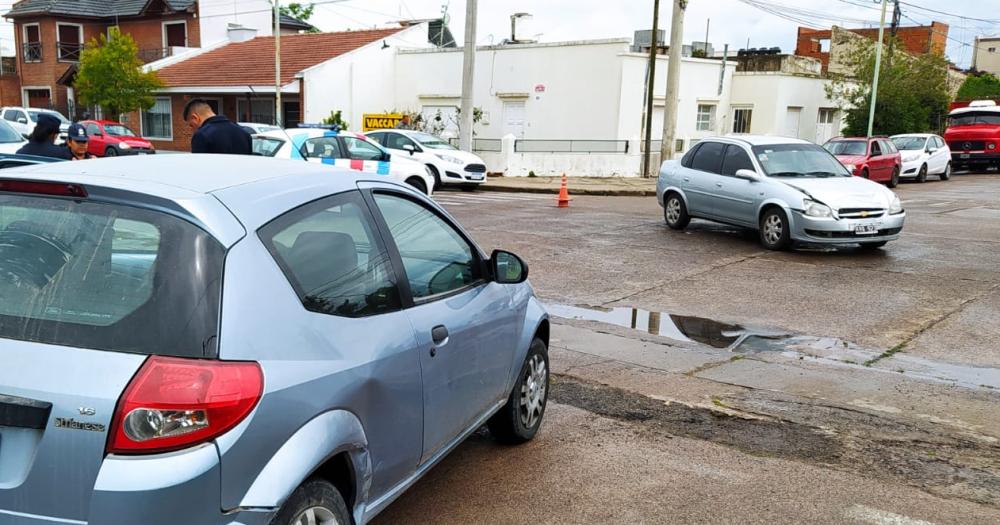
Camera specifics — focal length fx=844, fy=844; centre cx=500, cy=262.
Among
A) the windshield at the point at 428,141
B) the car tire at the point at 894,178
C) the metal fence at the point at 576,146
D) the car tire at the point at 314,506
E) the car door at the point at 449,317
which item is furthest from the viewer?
the metal fence at the point at 576,146

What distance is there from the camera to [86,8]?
44156mm

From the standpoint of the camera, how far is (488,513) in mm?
4059

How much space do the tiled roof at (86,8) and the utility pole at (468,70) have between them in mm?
24131

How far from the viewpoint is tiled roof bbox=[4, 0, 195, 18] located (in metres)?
43.2

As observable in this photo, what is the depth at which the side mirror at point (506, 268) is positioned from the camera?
173 inches

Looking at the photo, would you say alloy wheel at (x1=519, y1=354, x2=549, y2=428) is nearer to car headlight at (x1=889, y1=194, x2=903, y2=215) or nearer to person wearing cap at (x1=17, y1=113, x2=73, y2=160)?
person wearing cap at (x1=17, y1=113, x2=73, y2=160)

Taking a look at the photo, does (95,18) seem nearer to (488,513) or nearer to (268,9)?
(268,9)

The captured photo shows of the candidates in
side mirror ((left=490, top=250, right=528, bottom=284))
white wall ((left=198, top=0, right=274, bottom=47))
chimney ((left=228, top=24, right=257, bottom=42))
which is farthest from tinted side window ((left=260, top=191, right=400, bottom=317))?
white wall ((left=198, top=0, right=274, bottom=47))

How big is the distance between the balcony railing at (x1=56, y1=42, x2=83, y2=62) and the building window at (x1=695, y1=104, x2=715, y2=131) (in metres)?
32.0

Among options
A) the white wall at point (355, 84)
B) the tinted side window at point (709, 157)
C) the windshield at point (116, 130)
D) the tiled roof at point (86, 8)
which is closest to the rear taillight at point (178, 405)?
the tinted side window at point (709, 157)

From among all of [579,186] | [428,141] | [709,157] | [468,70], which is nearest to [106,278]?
[709,157]

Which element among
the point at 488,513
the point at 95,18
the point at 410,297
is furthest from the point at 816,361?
the point at 95,18

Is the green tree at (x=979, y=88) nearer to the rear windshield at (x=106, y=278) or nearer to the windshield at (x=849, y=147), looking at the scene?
the windshield at (x=849, y=147)

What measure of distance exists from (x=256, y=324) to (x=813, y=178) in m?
11.4
